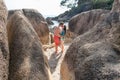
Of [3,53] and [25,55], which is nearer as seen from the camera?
[3,53]

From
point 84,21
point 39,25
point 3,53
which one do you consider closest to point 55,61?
point 39,25

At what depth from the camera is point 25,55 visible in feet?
19.1

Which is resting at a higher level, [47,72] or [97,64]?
[97,64]

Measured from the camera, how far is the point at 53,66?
13250 millimetres

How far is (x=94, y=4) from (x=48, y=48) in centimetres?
2954

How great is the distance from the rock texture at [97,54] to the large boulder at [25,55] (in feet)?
1.59

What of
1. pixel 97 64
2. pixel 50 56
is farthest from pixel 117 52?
pixel 50 56

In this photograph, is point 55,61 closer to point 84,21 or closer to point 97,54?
point 97,54

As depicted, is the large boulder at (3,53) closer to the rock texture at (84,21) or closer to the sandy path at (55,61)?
the sandy path at (55,61)

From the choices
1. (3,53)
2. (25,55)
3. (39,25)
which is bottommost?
(39,25)

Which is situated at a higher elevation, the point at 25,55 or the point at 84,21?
the point at 25,55

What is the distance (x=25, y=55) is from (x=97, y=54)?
1.47 meters

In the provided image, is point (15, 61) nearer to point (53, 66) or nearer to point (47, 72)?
point (47, 72)

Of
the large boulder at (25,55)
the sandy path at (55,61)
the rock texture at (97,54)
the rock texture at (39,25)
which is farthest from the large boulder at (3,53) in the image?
the rock texture at (39,25)
